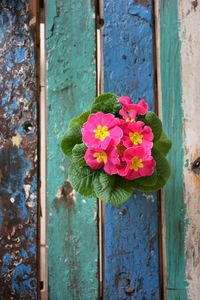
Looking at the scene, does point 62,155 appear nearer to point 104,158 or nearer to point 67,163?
point 67,163

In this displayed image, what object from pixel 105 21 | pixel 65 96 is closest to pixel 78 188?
pixel 65 96

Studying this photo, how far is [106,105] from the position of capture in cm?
90

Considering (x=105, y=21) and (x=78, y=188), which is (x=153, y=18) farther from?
(x=78, y=188)

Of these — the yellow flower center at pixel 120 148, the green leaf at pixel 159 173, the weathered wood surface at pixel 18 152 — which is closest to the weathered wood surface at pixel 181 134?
the green leaf at pixel 159 173

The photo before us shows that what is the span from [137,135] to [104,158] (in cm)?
8

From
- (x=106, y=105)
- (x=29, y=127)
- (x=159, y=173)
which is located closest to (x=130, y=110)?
(x=106, y=105)

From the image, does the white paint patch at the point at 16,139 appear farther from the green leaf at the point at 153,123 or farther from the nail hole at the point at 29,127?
the green leaf at the point at 153,123

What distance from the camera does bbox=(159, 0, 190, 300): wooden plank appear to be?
102cm

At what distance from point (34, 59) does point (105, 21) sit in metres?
0.21

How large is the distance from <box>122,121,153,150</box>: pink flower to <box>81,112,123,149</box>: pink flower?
0.06 feet

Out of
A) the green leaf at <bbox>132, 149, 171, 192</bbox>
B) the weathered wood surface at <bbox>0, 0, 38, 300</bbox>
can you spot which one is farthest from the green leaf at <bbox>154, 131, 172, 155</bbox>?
the weathered wood surface at <bbox>0, 0, 38, 300</bbox>

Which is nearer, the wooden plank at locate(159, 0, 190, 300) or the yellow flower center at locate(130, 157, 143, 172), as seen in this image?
the yellow flower center at locate(130, 157, 143, 172)

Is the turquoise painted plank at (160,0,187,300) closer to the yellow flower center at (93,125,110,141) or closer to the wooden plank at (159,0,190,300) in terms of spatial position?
the wooden plank at (159,0,190,300)

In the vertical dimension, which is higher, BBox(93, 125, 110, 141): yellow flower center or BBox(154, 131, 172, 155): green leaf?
BBox(93, 125, 110, 141): yellow flower center
